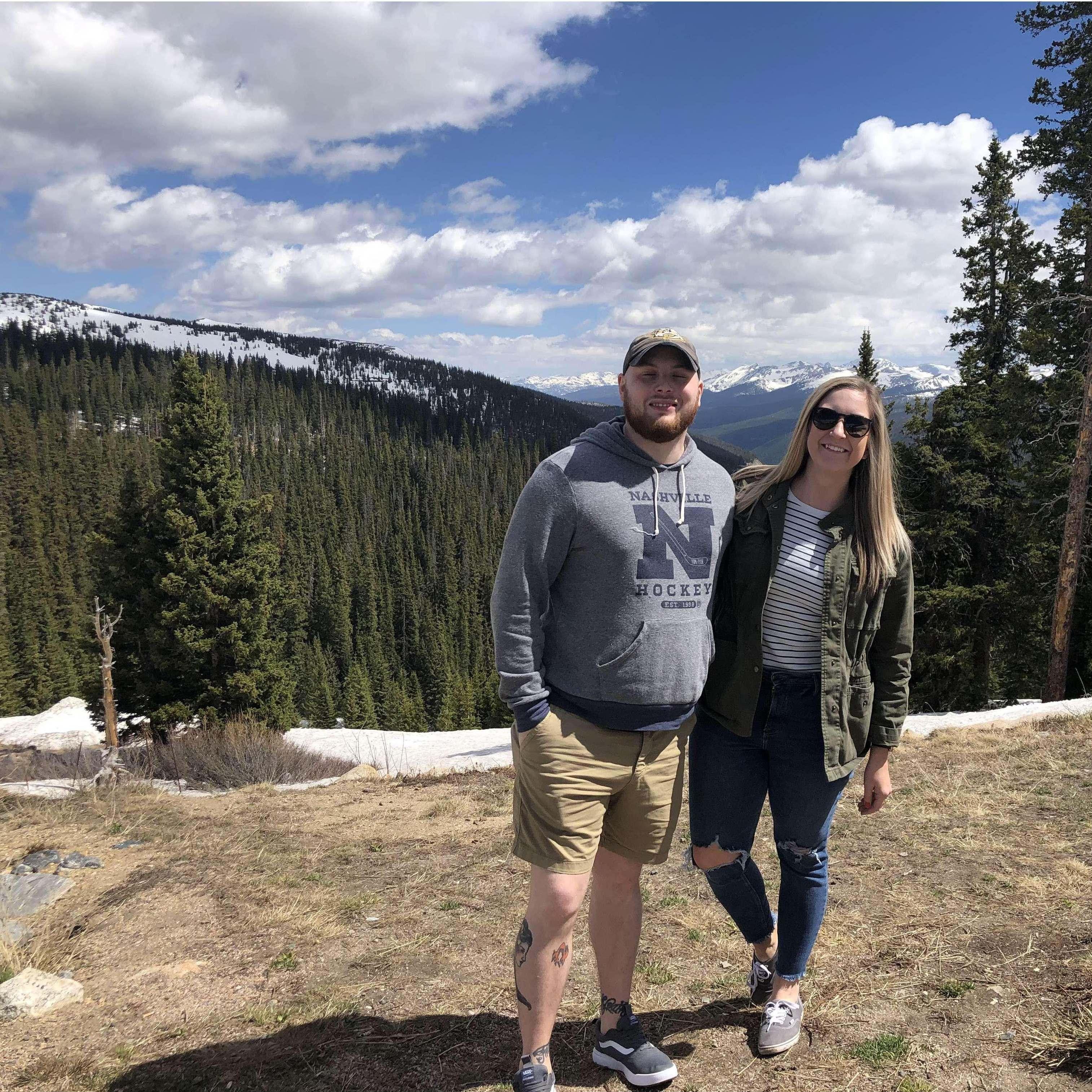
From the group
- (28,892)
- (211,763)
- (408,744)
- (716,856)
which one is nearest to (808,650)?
(716,856)

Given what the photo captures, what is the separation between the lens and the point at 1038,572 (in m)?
17.4

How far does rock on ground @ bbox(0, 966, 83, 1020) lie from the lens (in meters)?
3.18

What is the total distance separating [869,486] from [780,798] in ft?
4.04

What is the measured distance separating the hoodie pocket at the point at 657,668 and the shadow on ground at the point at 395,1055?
1.60 meters

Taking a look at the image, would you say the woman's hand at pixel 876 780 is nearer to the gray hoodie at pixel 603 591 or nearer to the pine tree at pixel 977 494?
the gray hoodie at pixel 603 591

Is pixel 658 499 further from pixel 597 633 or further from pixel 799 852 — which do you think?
pixel 799 852

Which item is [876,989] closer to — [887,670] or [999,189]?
[887,670]

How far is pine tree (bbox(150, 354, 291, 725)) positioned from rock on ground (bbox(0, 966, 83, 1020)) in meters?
17.4

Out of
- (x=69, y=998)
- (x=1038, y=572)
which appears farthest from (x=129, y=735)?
(x=1038, y=572)

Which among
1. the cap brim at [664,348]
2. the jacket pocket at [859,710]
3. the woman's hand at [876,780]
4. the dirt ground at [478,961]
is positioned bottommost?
the dirt ground at [478,961]

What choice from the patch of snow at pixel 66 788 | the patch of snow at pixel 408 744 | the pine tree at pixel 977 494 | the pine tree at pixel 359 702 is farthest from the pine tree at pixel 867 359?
the pine tree at pixel 359 702

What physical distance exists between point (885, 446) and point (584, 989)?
9.39ft

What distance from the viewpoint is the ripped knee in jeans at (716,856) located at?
2809mm

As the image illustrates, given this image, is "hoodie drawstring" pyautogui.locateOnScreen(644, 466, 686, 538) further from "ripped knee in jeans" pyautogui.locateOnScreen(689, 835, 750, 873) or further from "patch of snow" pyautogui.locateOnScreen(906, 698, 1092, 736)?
"patch of snow" pyautogui.locateOnScreen(906, 698, 1092, 736)
